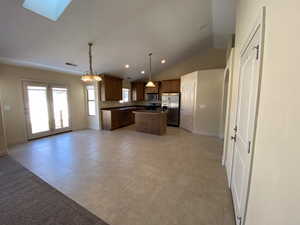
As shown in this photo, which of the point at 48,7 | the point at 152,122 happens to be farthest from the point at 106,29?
the point at 152,122

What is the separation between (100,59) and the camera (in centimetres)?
462

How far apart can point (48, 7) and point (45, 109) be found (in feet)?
11.7

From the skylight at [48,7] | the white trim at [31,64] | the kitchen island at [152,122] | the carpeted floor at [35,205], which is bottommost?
the carpeted floor at [35,205]

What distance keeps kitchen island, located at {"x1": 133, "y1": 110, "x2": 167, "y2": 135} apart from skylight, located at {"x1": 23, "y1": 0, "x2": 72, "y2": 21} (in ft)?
12.4

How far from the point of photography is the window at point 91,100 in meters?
6.17

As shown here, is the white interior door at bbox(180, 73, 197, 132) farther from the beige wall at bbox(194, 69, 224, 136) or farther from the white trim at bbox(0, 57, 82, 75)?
the white trim at bbox(0, 57, 82, 75)

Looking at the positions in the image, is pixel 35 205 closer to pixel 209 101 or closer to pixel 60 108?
pixel 60 108

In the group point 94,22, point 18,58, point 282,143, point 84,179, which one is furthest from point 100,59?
point 282,143

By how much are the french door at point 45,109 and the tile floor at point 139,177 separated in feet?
2.30

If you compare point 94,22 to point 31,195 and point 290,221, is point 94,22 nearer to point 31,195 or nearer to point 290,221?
point 31,195

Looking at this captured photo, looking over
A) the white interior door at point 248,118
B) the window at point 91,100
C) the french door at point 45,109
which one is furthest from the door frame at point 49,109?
the white interior door at point 248,118

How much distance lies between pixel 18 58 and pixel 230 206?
592 centimetres

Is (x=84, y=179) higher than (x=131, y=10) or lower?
lower

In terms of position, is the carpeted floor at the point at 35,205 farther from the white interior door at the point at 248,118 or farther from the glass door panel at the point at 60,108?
the glass door panel at the point at 60,108
